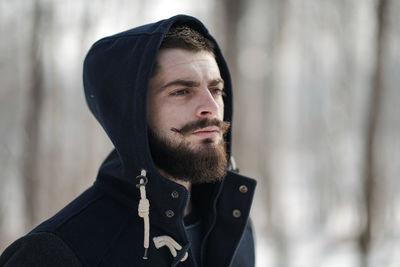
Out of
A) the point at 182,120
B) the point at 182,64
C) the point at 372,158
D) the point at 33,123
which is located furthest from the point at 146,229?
the point at 33,123

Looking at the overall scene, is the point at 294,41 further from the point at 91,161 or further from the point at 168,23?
the point at 168,23

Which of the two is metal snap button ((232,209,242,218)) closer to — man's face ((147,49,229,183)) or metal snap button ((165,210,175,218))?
man's face ((147,49,229,183))

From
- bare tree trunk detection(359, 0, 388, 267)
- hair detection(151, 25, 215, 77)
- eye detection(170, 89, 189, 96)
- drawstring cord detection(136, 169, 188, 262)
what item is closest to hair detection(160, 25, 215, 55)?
hair detection(151, 25, 215, 77)

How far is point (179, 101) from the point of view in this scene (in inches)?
59.0

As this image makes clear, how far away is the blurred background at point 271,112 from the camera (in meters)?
4.95

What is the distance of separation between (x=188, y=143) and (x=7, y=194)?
4377 millimetres

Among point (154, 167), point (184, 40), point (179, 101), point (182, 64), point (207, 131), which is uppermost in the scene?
point (184, 40)

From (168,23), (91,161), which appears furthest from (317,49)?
(168,23)

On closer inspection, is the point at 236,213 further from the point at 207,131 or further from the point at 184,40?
the point at 184,40

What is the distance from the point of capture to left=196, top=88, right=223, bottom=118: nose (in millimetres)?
1488

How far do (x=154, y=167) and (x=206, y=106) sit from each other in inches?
12.4

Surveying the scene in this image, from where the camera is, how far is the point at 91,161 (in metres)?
6.38

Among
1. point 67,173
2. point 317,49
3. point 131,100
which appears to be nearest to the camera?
point 131,100

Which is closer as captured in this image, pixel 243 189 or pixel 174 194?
pixel 174 194
